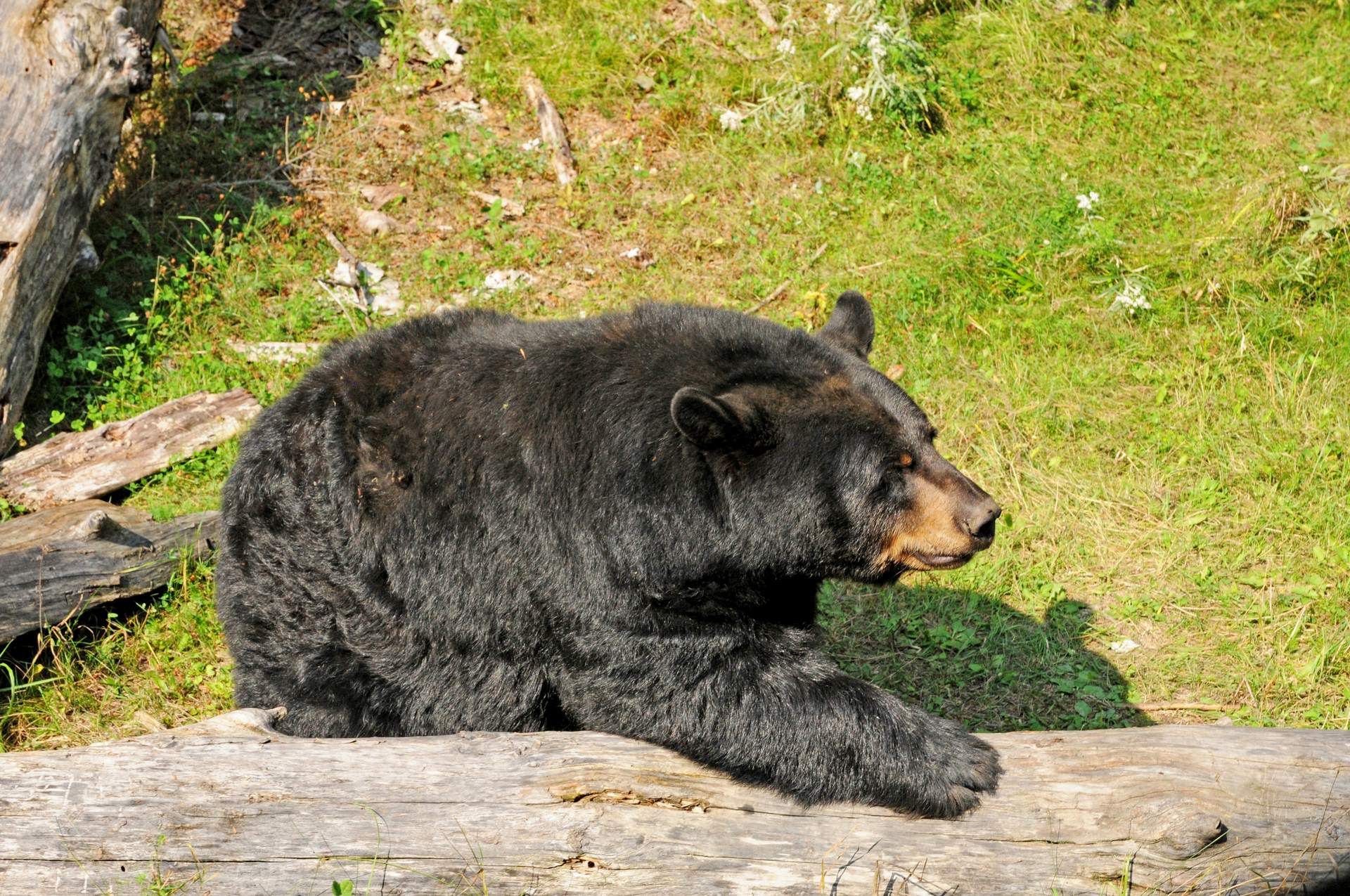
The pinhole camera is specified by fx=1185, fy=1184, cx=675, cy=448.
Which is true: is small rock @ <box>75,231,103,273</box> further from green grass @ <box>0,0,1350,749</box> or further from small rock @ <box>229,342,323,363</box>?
small rock @ <box>229,342,323,363</box>

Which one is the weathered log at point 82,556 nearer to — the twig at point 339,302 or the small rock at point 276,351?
the small rock at point 276,351

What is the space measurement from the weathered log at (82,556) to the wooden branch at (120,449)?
1.19ft

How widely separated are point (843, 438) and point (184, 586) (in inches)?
156

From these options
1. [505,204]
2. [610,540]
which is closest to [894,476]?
[610,540]

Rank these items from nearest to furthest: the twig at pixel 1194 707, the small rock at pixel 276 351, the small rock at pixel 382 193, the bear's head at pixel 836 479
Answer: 1. the bear's head at pixel 836 479
2. the twig at pixel 1194 707
3. the small rock at pixel 276 351
4. the small rock at pixel 382 193

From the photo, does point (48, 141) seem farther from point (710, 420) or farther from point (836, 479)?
point (836, 479)

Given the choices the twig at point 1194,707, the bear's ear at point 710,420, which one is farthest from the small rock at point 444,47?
the twig at point 1194,707

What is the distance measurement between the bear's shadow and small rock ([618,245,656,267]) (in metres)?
3.11

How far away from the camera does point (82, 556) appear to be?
610 centimetres

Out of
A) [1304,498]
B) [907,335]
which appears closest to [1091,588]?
[1304,498]

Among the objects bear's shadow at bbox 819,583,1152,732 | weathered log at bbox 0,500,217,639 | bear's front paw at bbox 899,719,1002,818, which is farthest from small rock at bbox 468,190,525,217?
bear's front paw at bbox 899,719,1002,818

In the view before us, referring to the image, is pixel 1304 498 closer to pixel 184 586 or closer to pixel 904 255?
pixel 904 255

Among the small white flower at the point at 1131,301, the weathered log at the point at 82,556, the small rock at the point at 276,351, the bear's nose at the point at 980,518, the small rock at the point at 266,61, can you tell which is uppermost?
the small rock at the point at 266,61

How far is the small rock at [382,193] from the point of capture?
9125 mm
